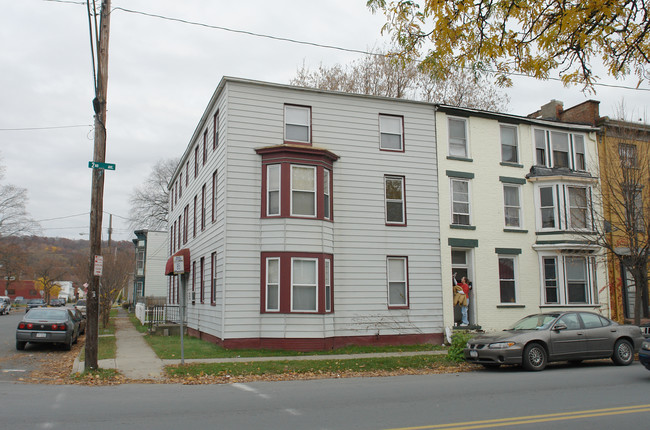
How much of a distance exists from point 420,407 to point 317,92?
42.8ft

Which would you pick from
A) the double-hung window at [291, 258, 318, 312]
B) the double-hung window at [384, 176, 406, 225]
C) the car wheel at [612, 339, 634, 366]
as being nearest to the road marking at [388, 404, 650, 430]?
the car wheel at [612, 339, 634, 366]

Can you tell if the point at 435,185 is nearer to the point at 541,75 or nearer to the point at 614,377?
the point at 614,377

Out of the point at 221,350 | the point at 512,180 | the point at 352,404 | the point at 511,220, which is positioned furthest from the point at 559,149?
the point at 352,404

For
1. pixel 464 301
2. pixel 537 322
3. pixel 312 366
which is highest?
pixel 464 301

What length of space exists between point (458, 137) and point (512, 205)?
355cm

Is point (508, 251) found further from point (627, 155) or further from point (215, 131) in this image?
point (215, 131)

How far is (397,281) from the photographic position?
64.2 feet

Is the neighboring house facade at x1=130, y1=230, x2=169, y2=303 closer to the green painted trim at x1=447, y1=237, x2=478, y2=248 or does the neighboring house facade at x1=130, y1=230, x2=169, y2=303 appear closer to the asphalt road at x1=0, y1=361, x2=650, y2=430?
the green painted trim at x1=447, y1=237, x2=478, y2=248

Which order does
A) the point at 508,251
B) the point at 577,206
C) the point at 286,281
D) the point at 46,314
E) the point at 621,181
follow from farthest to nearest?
the point at 577,206 < the point at 508,251 < the point at 621,181 < the point at 46,314 < the point at 286,281

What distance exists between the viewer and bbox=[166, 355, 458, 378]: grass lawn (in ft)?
42.5

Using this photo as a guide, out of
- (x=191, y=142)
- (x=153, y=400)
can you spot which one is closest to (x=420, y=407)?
(x=153, y=400)

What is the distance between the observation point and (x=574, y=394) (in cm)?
993

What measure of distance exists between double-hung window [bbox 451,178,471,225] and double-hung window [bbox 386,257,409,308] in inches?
111

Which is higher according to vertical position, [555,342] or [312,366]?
[555,342]
